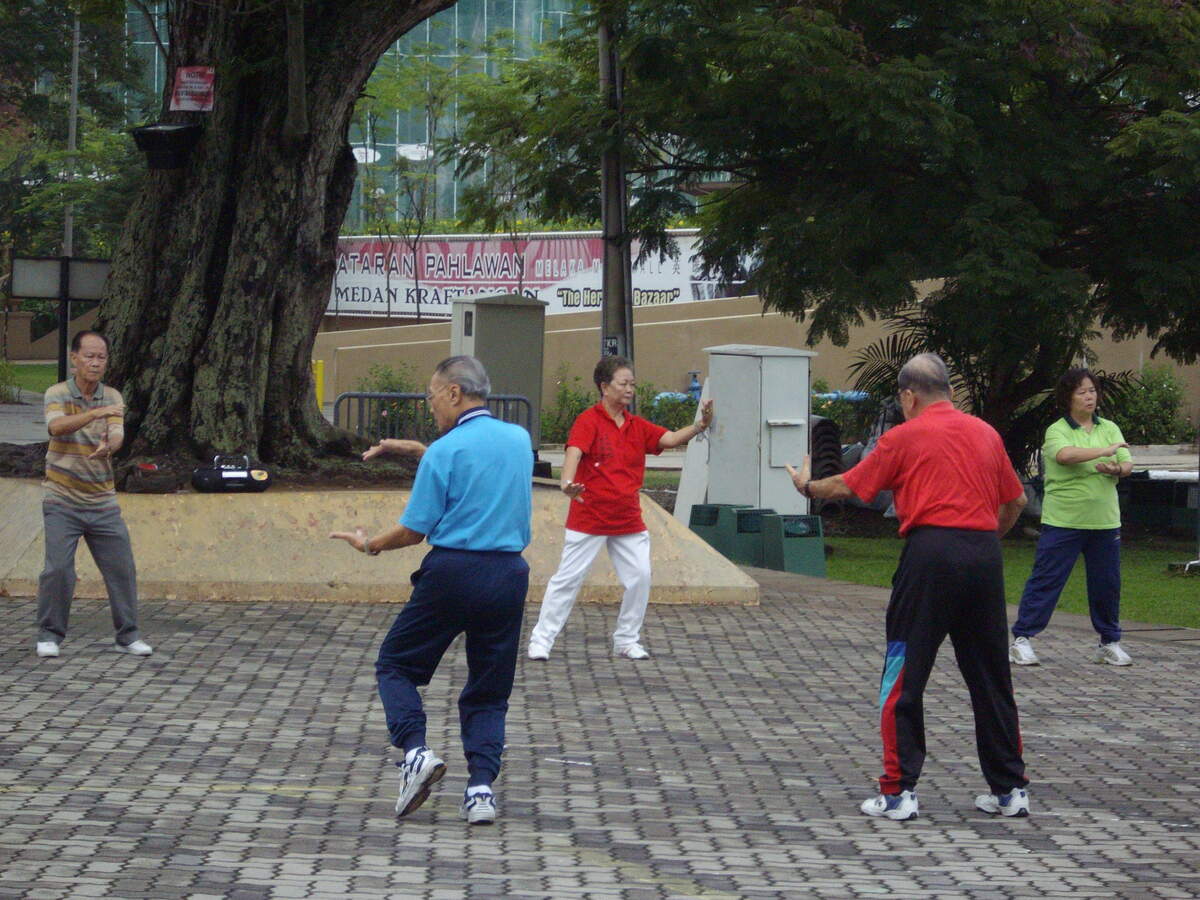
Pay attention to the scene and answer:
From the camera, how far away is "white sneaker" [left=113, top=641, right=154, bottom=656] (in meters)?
9.61

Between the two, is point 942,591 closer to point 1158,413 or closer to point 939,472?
point 939,472

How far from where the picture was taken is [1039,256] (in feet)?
56.1

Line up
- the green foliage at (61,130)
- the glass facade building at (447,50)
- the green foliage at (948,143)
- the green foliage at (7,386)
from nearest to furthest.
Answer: the green foliage at (948,143) → the green foliage at (61,130) → the green foliage at (7,386) → the glass facade building at (447,50)

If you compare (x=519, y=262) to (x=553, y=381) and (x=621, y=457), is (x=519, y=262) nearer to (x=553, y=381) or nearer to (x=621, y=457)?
(x=553, y=381)

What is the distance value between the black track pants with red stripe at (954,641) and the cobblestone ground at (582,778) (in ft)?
0.80

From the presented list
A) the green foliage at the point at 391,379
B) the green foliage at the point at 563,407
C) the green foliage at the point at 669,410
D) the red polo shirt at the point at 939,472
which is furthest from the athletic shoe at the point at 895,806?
the green foliage at the point at 391,379

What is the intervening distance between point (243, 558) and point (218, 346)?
2275 millimetres

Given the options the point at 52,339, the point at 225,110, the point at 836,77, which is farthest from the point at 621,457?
the point at 52,339

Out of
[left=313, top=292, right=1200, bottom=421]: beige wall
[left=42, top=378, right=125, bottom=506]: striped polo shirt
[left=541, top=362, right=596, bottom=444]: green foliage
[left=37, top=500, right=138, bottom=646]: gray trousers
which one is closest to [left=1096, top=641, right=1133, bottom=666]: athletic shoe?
[left=37, top=500, right=138, bottom=646]: gray trousers

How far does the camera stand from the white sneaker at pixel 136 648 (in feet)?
31.5

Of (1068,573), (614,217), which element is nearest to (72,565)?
(1068,573)

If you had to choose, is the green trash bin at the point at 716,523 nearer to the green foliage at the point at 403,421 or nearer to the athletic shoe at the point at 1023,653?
the green foliage at the point at 403,421

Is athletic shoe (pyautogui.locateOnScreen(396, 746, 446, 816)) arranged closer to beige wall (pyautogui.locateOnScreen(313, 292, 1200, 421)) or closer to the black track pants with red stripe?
the black track pants with red stripe

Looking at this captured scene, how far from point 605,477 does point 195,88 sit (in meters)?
5.95
